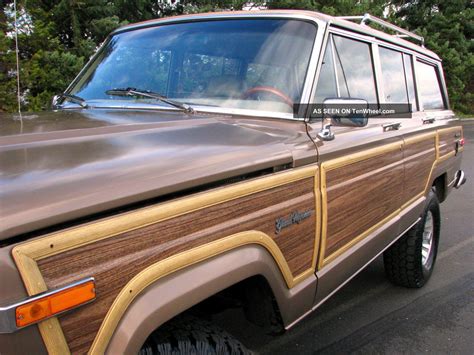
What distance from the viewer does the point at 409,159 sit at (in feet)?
10.5

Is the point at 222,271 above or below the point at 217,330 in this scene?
above

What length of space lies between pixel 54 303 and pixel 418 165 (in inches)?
116

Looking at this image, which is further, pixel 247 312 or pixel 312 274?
pixel 312 274

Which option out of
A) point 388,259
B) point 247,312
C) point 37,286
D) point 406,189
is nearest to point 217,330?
point 247,312

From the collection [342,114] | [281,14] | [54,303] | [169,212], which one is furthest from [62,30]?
[54,303]

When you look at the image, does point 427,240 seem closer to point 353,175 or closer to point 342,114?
point 353,175

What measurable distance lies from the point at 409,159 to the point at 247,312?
73.2 inches

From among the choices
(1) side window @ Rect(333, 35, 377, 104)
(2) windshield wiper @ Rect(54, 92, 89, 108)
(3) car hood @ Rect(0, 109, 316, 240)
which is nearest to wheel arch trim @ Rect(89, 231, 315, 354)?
(3) car hood @ Rect(0, 109, 316, 240)

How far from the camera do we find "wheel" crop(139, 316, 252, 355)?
1463 mm

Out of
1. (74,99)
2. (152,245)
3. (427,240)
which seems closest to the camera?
(152,245)

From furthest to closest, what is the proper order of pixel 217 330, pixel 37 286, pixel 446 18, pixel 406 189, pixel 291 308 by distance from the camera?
pixel 446 18 → pixel 406 189 → pixel 291 308 → pixel 217 330 → pixel 37 286

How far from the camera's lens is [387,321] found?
3355 mm

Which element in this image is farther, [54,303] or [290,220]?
[290,220]

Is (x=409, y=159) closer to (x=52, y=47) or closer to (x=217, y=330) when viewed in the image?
(x=217, y=330)
